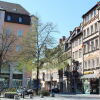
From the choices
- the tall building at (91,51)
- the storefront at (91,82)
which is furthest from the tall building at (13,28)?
the storefront at (91,82)

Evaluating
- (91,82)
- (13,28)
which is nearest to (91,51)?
(91,82)

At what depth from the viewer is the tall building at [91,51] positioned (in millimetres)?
56047

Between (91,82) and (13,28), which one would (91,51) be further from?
(13,28)

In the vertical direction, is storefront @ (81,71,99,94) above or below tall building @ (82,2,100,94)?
below

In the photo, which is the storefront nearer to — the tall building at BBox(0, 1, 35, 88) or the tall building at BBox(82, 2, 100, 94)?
the tall building at BBox(82, 2, 100, 94)

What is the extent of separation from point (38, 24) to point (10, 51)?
43.7ft

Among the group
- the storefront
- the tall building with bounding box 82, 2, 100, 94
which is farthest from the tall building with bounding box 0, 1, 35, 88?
the storefront

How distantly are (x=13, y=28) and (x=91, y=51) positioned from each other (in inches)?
770

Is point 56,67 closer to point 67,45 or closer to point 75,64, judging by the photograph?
point 75,64

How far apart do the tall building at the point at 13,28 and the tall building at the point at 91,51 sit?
533 inches

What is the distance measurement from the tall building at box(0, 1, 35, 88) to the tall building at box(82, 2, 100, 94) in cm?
1354

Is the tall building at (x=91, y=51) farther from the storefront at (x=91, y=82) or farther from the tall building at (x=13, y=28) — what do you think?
the tall building at (x=13, y=28)

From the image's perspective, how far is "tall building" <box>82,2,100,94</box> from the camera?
56047mm

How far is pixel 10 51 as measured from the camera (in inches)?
2308
